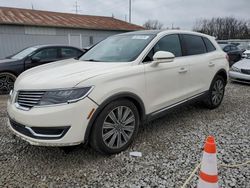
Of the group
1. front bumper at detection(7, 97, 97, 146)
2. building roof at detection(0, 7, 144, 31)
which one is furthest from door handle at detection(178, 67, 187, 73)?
building roof at detection(0, 7, 144, 31)

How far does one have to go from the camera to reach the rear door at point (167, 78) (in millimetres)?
3281

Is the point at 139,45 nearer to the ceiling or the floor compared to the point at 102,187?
nearer to the ceiling

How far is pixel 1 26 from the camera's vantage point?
14328 mm

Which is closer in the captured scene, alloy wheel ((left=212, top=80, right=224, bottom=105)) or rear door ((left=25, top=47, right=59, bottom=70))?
alloy wheel ((left=212, top=80, right=224, bottom=105))

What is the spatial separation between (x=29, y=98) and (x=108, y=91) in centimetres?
94

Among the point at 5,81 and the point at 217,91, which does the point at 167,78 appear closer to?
the point at 217,91

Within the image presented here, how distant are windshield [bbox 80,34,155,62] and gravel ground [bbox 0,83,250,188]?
132 cm

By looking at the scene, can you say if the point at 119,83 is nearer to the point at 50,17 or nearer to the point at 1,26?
the point at 1,26

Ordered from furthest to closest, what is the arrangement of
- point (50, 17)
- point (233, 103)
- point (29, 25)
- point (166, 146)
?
1. point (50, 17)
2. point (29, 25)
3. point (233, 103)
4. point (166, 146)

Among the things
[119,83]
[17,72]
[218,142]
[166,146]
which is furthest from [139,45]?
[17,72]

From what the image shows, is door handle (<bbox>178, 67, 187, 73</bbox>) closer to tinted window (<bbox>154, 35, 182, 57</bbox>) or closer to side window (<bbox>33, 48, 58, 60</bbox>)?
tinted window (<bbox>154, 35, 182, 57</bbox>)

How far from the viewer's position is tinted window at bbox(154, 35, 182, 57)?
3608 millimetres

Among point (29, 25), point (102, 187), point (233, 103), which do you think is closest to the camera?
point (102, 187)

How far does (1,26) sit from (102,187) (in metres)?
15.2
